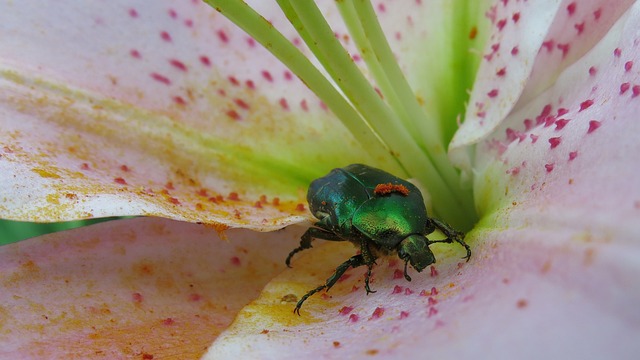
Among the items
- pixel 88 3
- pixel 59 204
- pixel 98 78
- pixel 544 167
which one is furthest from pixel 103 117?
pixel 544 167

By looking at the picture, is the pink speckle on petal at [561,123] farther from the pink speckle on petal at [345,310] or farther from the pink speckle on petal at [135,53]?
the pink speckle on petal at [135,53]

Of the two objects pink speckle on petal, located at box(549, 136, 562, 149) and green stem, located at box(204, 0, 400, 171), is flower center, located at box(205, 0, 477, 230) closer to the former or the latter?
green stem, located at box(204, 0, 400, 171)

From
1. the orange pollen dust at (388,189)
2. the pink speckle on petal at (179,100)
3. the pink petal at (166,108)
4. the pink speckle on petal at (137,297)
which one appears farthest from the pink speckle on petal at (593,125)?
the pink speckle on petal at (179,100)

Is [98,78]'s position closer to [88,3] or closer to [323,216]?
[88,3]

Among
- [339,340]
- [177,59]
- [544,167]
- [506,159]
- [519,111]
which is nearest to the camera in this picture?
[339,340]

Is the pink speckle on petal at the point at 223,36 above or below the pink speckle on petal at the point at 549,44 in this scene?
above

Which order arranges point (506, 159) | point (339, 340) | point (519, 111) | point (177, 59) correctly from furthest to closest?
point (177, 59), point (519, 111), point (506, 159), point (339, 340)

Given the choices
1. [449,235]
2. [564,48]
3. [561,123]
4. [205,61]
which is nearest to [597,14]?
[564,48]

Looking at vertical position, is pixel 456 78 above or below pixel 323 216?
above
